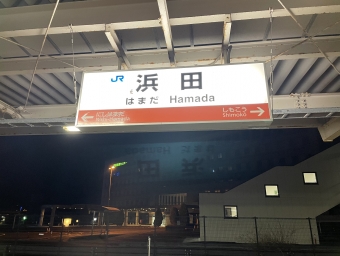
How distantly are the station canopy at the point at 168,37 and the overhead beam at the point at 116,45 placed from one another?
0.05 ft

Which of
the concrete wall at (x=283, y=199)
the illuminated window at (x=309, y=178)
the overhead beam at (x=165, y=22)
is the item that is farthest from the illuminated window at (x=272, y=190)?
the overhead beam at (x=165, y=22)

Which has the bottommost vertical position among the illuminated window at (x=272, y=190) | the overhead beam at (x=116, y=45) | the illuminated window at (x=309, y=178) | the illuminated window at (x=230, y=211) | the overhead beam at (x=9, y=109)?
the illuminated window at (x=230, y=211)

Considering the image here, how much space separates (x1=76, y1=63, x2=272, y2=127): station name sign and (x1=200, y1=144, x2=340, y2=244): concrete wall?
44.1 ft

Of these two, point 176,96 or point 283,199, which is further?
point 283,199

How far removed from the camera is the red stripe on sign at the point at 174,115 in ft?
10.1

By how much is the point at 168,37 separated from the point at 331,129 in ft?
18.9

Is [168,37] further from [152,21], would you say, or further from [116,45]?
[116,45]

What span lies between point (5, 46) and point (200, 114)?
396cm

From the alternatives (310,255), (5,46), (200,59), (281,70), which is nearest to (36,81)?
(5,46)

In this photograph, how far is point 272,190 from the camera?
1625 centimetres

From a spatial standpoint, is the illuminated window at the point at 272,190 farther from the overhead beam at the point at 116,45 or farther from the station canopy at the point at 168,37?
the overhead beam at the point at 116,45

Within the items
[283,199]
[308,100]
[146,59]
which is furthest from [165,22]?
[283,199]

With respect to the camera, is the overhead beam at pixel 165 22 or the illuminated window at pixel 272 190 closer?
the overhead beam at pixel 165 22

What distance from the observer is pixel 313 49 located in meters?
4.31
